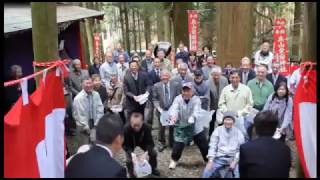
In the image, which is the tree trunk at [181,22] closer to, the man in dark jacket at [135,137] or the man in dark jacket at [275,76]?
the man in dark jacket at [275,76]

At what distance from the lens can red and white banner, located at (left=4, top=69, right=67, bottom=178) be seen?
3721mm

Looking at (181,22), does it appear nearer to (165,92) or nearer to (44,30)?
(165,92)

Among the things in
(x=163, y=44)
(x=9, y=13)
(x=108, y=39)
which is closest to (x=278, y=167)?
(x=9, y=13)

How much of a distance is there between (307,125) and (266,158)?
1.24 metres

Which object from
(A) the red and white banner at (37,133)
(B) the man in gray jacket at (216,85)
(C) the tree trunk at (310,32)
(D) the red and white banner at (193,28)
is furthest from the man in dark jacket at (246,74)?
(D) the red and white banner at (193,28)

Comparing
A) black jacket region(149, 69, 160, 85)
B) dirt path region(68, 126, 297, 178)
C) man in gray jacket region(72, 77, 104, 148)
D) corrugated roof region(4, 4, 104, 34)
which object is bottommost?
dirt path region(68, 126, 297, 178)

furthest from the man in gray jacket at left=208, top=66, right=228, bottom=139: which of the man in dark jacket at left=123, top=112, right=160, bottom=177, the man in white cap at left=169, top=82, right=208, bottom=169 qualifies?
the man in dark jacket at left=123, top=112, right=160, bottom=177

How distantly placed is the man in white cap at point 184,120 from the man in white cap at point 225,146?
1.07m

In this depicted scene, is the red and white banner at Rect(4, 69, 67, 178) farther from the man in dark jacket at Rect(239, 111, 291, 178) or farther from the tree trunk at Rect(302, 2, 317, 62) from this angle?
the tree trunk at Rect(302, 2, 317, 62)

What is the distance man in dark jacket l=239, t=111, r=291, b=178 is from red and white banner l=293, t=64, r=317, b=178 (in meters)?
0.98

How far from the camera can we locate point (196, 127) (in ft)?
25.9

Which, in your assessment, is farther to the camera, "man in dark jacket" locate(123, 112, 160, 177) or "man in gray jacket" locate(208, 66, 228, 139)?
"man in gray jacket" locate(208, 66, 228, 139)

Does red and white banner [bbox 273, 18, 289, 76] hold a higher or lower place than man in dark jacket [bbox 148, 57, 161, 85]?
higher

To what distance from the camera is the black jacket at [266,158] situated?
13.3 feet
